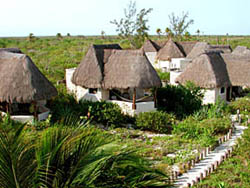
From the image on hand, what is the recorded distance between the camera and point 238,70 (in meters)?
20.3

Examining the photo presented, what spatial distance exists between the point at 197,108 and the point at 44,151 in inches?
562

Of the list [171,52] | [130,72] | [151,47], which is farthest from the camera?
[151,47]

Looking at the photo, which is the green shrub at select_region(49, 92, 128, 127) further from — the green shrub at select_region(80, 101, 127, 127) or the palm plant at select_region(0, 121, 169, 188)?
the palm plant at select_region(0, 121, 169, 188)

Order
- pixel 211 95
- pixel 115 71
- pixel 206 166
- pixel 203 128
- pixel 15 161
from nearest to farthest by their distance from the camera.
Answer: pixel 15 161, pixel 206 166, pixel 203 128, pixel 115 71, pixel 211 95

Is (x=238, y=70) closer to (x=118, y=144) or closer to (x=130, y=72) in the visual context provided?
(x=130, y=72)

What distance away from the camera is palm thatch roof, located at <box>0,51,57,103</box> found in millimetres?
13141

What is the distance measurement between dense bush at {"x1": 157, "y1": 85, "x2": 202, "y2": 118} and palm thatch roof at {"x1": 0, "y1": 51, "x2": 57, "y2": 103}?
6.30m

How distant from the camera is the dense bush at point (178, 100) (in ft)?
55.7

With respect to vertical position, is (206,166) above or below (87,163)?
below

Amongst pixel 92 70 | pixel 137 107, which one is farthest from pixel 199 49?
pixel 137 107

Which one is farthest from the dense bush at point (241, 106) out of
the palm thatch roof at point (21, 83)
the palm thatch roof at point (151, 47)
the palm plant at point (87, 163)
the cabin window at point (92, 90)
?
the palm thatch roof at point (151, 47)

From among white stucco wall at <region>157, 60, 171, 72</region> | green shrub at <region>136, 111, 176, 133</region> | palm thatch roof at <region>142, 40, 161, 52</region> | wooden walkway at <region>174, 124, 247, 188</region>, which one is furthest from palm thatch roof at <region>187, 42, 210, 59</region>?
wooden walkway at <region>174, 124, 247, 188</region>

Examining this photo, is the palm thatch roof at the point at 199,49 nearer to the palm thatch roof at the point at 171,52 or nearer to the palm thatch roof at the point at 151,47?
the palm thatch roof at the point at 171,52

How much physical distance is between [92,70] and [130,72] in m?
2.25
